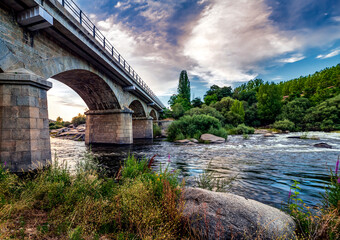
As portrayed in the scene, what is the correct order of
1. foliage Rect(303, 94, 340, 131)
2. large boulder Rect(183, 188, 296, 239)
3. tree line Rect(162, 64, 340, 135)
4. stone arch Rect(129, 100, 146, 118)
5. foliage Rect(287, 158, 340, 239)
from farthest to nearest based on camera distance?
1. tree line Rect(162, 64, 340, 135)
2. foliage Rect(303, 94, 340, 131)
3. stone arch Rect(129, 100, 146, 118)
4. large boulder Rect(183, 188, 296, 239)
5. foliage Rect(287, 158, 340, 239)

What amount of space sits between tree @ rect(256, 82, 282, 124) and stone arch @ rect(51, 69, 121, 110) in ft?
170

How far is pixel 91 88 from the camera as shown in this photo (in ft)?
59.7

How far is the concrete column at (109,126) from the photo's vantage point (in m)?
20.1

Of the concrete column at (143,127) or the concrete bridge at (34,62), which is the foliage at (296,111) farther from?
the concrete bridge at (34,62)

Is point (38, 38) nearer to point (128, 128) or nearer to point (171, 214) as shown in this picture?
point (171, 214)

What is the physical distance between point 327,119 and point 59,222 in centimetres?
5454

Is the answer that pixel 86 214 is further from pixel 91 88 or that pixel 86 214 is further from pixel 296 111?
pixel 296 111

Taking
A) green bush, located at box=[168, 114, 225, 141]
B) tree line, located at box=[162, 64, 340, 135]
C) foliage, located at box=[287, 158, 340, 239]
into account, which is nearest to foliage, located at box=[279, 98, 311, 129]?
tree line, located at box=[162, 64, 340, 135]

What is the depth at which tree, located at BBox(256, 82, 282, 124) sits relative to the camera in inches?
2129

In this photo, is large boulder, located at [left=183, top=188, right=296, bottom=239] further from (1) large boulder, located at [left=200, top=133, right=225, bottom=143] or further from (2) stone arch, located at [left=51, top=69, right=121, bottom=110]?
(1) large boulder, located at [left=200, top=133, right=225, bottom=143]

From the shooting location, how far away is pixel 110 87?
17703mm

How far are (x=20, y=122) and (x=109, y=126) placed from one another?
14194mm

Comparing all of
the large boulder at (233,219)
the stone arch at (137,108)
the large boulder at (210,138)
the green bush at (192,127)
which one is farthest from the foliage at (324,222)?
the stone arch at (137,108)

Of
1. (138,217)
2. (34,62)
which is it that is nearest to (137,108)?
(34,62)
